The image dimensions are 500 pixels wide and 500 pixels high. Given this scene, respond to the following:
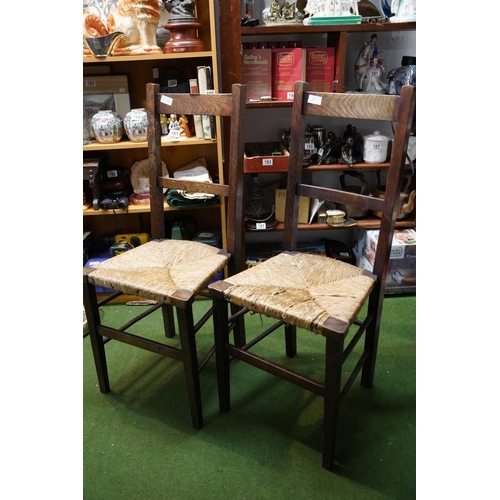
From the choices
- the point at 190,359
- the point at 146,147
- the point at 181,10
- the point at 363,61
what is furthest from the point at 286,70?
the point at 190,359

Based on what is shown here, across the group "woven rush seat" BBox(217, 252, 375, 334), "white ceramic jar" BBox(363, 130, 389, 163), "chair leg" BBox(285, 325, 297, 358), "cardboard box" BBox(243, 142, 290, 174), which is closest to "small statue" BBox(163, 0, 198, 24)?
"cardboard box" BBox(243, 142, 290, 174)

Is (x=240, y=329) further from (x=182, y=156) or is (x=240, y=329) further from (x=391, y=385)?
(x=182, y=156)

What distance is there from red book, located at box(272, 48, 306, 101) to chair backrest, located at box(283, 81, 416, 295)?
2.36ft

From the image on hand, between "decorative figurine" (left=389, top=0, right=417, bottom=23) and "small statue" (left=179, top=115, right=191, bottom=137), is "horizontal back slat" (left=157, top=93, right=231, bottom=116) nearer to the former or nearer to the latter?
"small statue" (left=179, top=115, right=191, bottom=137)

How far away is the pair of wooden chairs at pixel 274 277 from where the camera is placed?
130 cm

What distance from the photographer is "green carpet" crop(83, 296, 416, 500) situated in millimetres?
1340

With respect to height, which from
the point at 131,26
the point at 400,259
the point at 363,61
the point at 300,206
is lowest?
the point at 400,259

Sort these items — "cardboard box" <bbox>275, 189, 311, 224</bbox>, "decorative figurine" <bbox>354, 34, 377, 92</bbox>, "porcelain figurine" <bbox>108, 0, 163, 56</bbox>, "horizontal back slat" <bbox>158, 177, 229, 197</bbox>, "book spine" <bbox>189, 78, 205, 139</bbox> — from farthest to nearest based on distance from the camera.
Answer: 1. "cardboard box" <bbox>275, 189, 311, 224</bbox>
2. "decorative figurine" <bbox>354, 34, 377, 92</bbox>
3. "book spine" <bbox>189, 78, 205, 139</bbox>
4. "porcelain figurine" <bbox>108, 0, 163, 56</bbox>
5. "horizontal back slat" <bbox>158, 177, 229, 197</bbox>

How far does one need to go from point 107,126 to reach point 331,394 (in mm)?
1644

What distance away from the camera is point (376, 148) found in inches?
87.4

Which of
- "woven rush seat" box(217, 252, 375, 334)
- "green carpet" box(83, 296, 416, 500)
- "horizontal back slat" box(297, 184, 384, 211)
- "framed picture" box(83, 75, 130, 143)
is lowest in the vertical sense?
"green carpet" box(83, 296, 416, 500)

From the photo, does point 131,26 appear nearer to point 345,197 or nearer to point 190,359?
point 345,197

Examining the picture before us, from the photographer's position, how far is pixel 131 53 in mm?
2006

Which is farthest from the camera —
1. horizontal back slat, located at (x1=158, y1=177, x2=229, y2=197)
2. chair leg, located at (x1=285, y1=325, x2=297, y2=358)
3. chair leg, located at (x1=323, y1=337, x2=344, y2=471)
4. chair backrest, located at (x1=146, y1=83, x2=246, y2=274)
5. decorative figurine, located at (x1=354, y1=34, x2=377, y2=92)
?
decorative figurine, located at (x1=354, y1=34, x2=377, y2=92)
